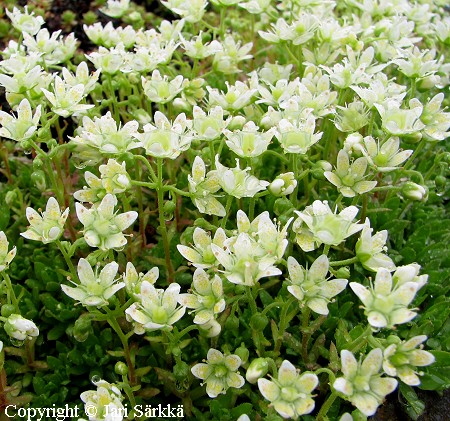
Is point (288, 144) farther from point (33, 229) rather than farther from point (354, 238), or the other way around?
point (33, 229)

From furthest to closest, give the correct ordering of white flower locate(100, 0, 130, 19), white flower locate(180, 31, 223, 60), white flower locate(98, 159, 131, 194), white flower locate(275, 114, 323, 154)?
white flower locate(100, 0, 130, 19) < white flower locate(180, 31, 223, 60) < white flower locate(275, 114, 323, 154) < white flower locate(98, 159, 131, 194)

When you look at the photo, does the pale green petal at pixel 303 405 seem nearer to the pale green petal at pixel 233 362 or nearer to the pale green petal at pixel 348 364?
the pale green petal at pixel 348 364

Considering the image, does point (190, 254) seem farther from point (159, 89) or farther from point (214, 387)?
point (159, 89)

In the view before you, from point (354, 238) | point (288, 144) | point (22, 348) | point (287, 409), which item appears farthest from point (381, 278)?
point (22, 348)

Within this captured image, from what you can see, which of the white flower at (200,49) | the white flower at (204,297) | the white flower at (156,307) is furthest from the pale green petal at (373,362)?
the white flower at (200,49)

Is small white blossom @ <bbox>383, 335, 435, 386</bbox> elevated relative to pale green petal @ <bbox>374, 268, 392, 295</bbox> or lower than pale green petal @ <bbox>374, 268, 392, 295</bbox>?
lower

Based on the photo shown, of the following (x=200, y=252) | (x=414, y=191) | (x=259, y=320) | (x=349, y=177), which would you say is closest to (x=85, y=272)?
(x=200, y=252)

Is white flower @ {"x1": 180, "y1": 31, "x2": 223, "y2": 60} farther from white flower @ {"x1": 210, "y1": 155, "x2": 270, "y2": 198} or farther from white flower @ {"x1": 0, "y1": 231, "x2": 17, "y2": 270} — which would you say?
white flower @ {"x1": 0, "y1": 231, "x2": 17, "y2": 270}

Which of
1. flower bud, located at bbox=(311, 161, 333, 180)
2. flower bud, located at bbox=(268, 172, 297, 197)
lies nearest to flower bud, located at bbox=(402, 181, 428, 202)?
flower bud, located at bbox=(311, 161, 333, 180)
